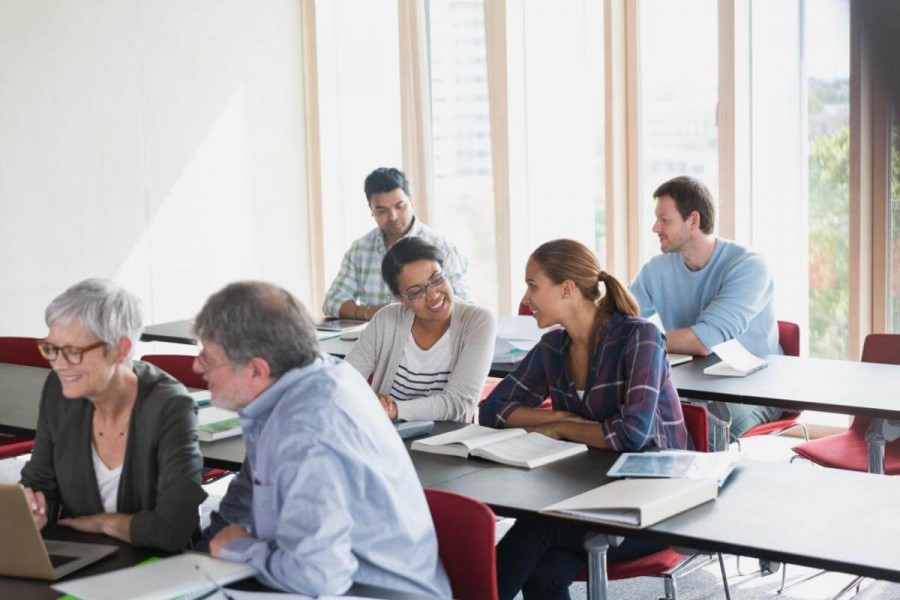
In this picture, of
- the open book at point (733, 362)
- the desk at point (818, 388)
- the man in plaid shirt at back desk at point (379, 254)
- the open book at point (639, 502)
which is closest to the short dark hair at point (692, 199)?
the open book at point (733, 362)

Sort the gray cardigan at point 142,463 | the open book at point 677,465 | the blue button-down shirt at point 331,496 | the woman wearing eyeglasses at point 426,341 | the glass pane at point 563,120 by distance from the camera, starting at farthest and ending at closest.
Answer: the glass pane at point 563,120
the woman wearing eyeglasses at point 426,341
the open book at point 677,465
the gray cardigan at point 142,463
the blue button-down shirt at point 331,496

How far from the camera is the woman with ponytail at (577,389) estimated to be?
8.52 feet

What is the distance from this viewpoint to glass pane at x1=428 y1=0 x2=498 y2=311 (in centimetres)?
666

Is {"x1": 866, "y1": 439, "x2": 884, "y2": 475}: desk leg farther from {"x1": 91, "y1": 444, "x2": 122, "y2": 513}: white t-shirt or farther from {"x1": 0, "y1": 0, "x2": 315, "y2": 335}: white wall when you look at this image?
{"x1": 0, "y1": 0, "x2": 315, "y2": 335}: white wall

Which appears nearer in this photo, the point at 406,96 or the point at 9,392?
the point at 9,392

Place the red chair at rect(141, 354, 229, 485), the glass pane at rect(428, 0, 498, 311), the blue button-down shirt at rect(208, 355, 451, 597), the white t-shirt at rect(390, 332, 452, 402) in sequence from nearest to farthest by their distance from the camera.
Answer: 1. the blue button-down shirt at rect(208, 355, 451, 597)
2. the white t-shirt at rect(390, 332, 452, 402)
3. the red chair at rect(141, 354, 229, 485)
4. the glass pane at rect(428, 0, 498, 311)

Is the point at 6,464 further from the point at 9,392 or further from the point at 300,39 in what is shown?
the point at 300,39

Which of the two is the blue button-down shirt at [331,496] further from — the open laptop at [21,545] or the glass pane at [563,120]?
→ the glass pane at [563,120]

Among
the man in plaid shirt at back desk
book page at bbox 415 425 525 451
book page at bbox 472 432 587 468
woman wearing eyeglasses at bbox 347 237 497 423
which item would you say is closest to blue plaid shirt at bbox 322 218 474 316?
the man in plaid shirt at back desk

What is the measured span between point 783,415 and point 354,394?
2.86 meters

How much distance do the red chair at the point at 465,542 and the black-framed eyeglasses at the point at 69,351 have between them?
820mm

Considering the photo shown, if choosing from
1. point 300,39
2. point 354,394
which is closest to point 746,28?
point 300,39

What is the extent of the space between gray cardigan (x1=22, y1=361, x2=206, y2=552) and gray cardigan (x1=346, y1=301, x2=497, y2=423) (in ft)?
3.57

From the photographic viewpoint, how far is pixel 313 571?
169 centimetres
